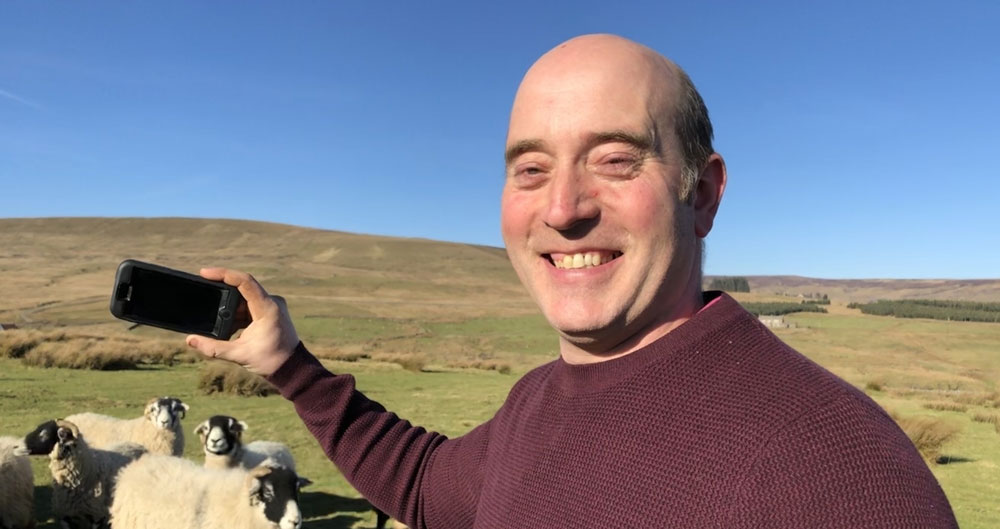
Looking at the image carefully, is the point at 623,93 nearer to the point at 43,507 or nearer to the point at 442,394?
the point at 43,507

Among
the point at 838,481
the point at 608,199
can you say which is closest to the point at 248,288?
the point at 608,199

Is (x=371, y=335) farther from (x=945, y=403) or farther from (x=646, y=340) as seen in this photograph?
(x=646, y=340)

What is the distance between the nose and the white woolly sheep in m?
7.54

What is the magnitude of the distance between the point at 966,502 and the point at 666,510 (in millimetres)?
10123

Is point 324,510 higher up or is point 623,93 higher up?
point 623,93

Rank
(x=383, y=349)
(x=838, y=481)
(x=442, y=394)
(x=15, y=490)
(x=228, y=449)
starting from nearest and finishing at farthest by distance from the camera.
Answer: (x=838, y=481)
(x=15, y=490)
(x=228, y=449)
(x=442, y=394)
(x=383, y=349)

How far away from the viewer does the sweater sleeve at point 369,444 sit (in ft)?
8.54

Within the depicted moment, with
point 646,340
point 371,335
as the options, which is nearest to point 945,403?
point 646,340

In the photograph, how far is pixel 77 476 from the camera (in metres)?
7.50

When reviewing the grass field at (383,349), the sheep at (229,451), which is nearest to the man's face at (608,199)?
the sheep at (229,451)

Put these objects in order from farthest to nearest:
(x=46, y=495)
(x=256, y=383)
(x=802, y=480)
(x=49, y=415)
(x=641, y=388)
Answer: (x=256, y=383)
(x=49, y=415)
(x=46, y=495)
(x=641, y=388)
(x=802, y=480)

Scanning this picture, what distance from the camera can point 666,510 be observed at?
1348 millimetres

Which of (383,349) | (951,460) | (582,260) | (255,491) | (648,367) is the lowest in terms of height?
(383,349)

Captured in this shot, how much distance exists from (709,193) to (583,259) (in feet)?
1.29
